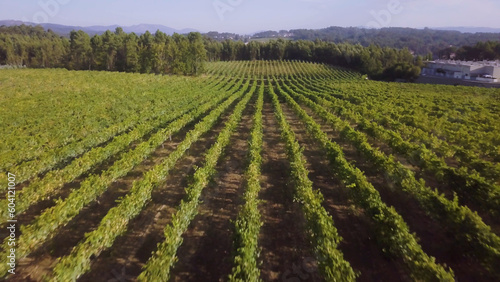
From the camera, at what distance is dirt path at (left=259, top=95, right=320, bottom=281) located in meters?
8.55

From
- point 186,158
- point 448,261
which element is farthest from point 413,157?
point 186,158

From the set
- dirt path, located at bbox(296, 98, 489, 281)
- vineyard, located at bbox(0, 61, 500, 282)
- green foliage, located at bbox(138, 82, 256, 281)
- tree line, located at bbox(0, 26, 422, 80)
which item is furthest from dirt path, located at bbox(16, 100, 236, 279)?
tree line, located at bbox(0, 26, 422, 80)

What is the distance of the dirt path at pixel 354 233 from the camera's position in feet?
27.3

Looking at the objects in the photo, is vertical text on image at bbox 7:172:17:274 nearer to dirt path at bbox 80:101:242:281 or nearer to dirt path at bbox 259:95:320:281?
dirt path at bbox 80:101:242:281

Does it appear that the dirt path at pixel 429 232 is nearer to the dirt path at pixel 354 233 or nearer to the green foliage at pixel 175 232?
the dirt path at pixel 354 233

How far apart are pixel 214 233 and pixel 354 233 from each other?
588 cm

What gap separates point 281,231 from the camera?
10336 mm

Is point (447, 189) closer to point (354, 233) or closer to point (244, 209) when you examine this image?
point (354, 233)

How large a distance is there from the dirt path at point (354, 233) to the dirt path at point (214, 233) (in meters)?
4.51

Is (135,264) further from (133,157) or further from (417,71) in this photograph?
(417,71)

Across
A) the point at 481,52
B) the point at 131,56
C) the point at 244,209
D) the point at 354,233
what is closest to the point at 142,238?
the point at 244,209

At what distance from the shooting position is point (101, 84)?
41.5 metres

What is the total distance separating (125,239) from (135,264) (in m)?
1.52

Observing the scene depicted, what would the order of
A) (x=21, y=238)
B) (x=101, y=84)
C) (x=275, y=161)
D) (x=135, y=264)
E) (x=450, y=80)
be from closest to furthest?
1. (x=21, y=238)
2. (x=135, y=264)
3. (x=275, y=161)
4. (x=101, y=84)
5. (x=450, y=80)
